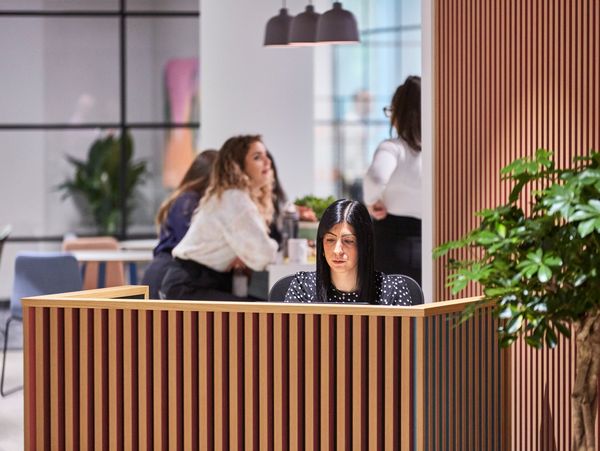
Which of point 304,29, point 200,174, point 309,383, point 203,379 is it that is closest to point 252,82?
point 304,29

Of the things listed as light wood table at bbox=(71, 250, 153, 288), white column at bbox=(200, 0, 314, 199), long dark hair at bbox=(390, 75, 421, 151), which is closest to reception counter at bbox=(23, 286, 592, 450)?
long dark hair at bbox=(390, 75, 421, 151)

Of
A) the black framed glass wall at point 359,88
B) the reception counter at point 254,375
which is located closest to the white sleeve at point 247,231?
the reception counter at point 254,375

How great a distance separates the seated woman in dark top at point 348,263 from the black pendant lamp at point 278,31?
160 inches

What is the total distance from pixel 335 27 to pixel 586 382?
190 inches

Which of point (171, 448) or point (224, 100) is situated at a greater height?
point (224, 100)

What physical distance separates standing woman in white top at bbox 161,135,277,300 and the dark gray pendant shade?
1122mm

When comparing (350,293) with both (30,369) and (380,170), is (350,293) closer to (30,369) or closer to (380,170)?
→ (30,369)

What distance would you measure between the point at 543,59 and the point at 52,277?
4114 millimetres

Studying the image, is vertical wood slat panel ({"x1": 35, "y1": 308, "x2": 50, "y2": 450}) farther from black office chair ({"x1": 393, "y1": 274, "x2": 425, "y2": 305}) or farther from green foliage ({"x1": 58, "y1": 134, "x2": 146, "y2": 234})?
green foliage ({"x1": 58, "y1": 134, "x2": 146, "y2": 234})

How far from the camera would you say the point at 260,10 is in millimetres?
9734

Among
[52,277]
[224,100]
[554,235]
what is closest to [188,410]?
[554,235]

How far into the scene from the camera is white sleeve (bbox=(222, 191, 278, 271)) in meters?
7.63

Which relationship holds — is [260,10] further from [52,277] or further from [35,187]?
[35,187]

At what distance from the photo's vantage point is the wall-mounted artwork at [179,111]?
1274cm
